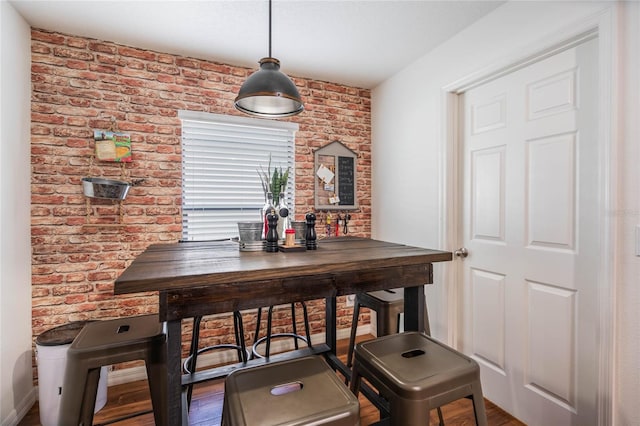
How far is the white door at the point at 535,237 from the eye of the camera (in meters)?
1.74

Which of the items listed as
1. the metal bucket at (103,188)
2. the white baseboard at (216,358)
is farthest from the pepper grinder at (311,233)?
the white baseboard at (216,358)

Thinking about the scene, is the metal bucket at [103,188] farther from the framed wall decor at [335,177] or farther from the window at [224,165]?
the framed wall decor at [335,177]

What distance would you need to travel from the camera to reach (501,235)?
221cm

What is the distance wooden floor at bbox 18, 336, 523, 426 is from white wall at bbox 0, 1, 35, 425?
32cm

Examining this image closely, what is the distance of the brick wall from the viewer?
7.79 ft

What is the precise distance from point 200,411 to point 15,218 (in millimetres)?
1766

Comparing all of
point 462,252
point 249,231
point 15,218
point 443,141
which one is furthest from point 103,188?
point 462,252

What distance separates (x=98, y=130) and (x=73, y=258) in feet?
3.27

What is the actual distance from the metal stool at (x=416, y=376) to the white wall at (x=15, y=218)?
2177 millimetres

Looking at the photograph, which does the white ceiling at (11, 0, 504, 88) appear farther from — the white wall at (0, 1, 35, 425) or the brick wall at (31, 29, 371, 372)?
the white wall at (0, 1, 35, 425)

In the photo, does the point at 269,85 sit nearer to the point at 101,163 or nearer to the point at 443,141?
the point at 443,141

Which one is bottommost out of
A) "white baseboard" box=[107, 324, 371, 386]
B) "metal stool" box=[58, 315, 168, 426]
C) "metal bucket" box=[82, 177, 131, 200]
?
"white baseboard" box=[107, 324, 371, 386]

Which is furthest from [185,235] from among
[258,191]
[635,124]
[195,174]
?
[635,124]

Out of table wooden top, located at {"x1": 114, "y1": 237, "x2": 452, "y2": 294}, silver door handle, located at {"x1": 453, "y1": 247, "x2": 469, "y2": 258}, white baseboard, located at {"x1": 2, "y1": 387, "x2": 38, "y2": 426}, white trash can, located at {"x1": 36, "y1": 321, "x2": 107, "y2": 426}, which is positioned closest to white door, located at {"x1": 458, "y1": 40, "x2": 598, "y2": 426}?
silver door handle, located at {"x1": 453, "y1": 247, "x2": 469, "y2": 258}
